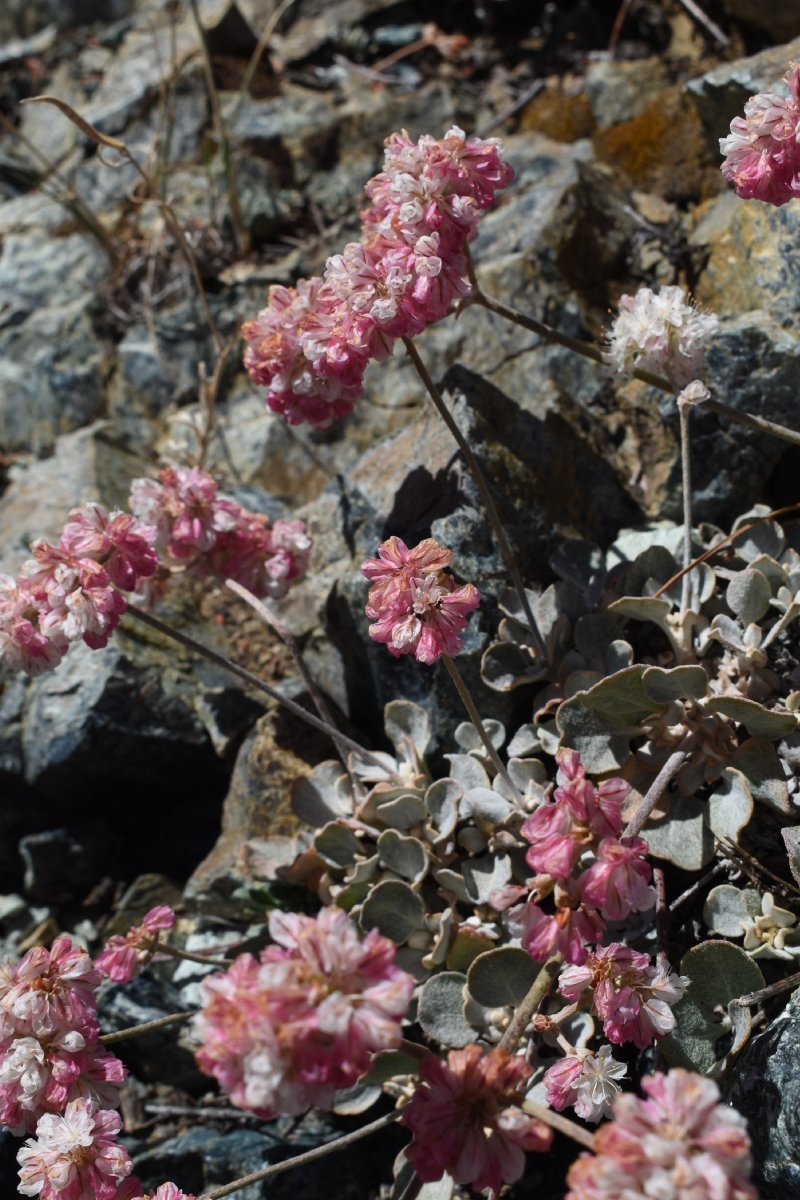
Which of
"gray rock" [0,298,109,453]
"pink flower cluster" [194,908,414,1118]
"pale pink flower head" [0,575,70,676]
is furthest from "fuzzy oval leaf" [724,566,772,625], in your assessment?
"gray rock" [0,298,109,453]

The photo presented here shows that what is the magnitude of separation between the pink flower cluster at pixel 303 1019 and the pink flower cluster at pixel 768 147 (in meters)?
2.17

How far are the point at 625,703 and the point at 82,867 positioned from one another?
2459 mm

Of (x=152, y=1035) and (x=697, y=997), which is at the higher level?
(x=697, y=997)

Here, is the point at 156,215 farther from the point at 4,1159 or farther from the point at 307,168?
the point at 4,1159

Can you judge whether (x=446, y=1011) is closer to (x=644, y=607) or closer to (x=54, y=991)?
(x=54, y=991)

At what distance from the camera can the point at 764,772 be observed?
297 centimetres

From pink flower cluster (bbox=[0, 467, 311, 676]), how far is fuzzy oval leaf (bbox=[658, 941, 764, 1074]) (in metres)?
1.81

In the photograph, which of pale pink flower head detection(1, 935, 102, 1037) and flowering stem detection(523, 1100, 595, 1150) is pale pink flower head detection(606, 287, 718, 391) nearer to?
flowering stem detection(523, 1100, 595, 1150)

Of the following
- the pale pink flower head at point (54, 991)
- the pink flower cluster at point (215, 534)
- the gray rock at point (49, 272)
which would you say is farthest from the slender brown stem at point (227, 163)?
the pale pink flower head at point (54, 991)

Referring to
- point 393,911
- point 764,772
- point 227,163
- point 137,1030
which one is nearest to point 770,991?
point 764,772

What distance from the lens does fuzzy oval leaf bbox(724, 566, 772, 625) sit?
3.15 m

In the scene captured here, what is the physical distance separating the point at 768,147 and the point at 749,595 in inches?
49.0

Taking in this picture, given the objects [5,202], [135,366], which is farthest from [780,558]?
[5,202]

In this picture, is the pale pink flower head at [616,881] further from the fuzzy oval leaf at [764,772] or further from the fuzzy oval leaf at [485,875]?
the fuzzy oval leaf at [485,875]
